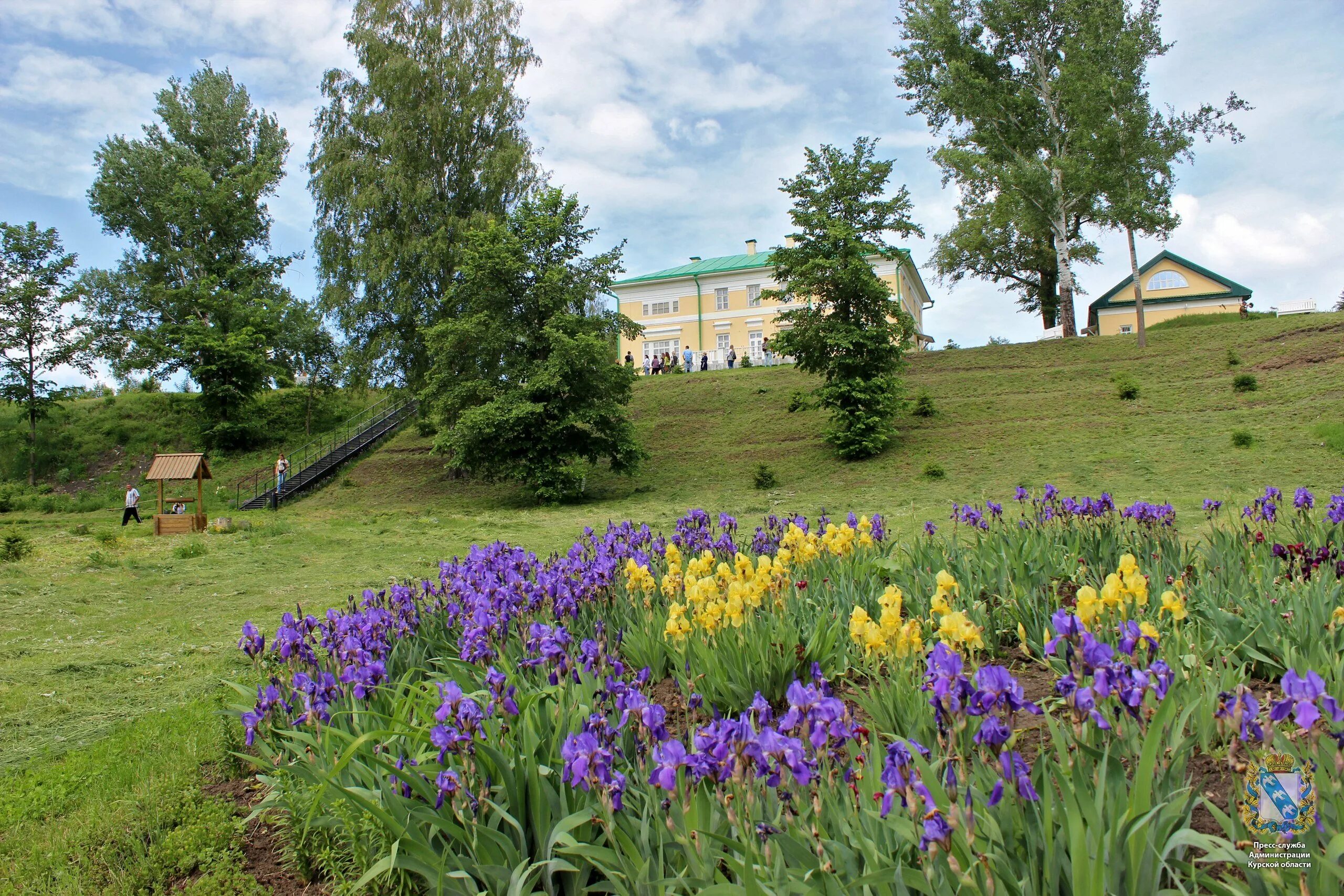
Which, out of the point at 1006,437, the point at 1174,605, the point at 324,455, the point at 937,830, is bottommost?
the point at 937,830

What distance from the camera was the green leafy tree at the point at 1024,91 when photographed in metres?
22.8

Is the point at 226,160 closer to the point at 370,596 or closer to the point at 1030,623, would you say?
the point at 370,596

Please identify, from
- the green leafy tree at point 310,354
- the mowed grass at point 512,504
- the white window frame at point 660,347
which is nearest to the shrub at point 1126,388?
the mowed grass at point 512,504

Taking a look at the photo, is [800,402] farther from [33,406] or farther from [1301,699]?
[33,406]

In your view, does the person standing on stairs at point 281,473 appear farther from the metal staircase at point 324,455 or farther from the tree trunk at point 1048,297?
the tree trunk at point 1048,297

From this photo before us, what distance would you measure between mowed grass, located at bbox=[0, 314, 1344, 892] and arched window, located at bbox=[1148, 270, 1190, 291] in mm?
19080

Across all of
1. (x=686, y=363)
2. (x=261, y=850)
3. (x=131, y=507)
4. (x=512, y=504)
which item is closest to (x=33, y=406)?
(x=131, y=507)

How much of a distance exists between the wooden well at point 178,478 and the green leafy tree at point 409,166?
538cm

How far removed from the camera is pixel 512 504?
2080 cm

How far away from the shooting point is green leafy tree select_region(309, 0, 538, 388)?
2341 cm

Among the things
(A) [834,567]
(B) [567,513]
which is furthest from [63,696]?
(B) [567,513]

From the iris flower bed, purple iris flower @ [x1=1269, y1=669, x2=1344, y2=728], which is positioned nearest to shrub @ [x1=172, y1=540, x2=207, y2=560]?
the iris flower bed

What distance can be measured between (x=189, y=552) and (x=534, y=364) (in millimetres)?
9018

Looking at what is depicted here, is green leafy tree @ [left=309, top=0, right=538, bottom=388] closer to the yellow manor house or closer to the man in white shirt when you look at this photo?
the man in white shirt
